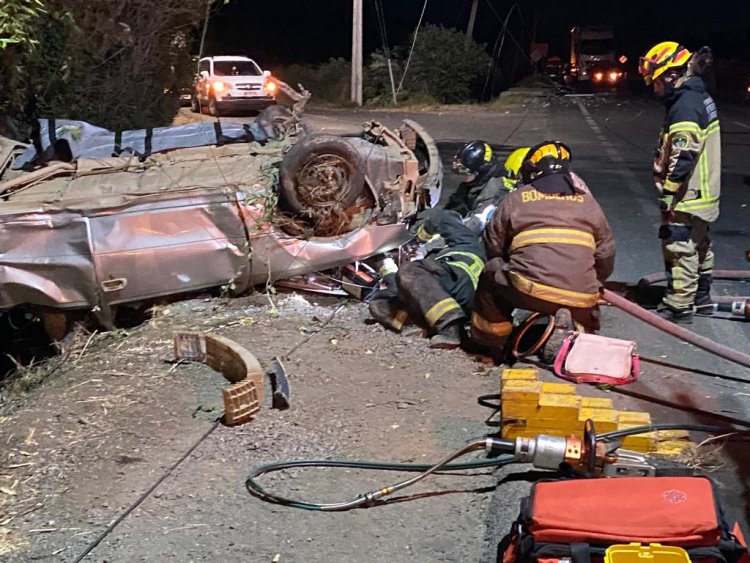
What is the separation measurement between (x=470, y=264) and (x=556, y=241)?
1051 mm

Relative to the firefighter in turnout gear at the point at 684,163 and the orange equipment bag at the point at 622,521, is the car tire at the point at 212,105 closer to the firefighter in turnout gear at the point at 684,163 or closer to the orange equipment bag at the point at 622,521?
the firefighter in turnout gear at the point at 684,163

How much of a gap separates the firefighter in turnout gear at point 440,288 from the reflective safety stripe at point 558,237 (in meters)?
0.79

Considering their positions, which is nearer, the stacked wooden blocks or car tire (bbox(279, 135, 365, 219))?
the stacked wooden blocks

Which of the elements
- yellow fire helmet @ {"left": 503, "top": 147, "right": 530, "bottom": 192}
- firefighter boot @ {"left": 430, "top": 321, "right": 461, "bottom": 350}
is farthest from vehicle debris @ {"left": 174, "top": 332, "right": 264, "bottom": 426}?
yellow fire helmet @ {"left": 503, "top": 147, "right": 530, "bottom": 192}

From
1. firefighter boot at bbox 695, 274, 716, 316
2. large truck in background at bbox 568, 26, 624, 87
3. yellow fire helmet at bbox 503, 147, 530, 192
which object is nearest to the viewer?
firefighter boot at bbox 695, 274, 716, 316

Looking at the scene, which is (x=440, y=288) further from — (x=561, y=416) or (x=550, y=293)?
(x=561, y=416)

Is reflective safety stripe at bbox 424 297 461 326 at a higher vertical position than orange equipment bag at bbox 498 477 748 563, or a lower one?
lower

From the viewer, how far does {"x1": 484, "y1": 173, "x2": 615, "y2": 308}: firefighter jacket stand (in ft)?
15.4

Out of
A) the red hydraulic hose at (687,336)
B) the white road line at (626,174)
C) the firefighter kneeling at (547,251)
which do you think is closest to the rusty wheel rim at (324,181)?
the firefighter kneeling at (547,251)

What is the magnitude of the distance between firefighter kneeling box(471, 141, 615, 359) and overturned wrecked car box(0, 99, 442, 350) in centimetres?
162

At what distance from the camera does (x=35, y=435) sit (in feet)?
14.0

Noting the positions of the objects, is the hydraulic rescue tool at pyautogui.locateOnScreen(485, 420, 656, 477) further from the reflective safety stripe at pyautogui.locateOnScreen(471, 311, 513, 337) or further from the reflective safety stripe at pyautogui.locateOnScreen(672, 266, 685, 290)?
the reflective safety stripe at pyautogui.locateOnScreen(672, 266, 685, 290)

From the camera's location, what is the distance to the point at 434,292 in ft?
17.6

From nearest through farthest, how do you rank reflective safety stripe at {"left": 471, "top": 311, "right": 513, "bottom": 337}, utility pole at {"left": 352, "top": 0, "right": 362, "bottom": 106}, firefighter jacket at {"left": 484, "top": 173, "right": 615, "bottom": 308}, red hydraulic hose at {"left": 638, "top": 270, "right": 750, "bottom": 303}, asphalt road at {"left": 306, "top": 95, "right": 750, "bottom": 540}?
asphalt road at {"left": 306, "top": 95, "right": 750, "bottom": 540} → firefighter jacket at {"left": 484, "top": 173, "right": 615, "bottom": 308} → reflective safety stripe at {"left": 471, "top": 311, "right": 513, "bottom": 337} → red hydraulic hose at {"left": 638, "top": 270, "right": 750, "bottom": 303} → utility pole at {"left": 352, "top": 0, "right": 362, "bottom": 106}
